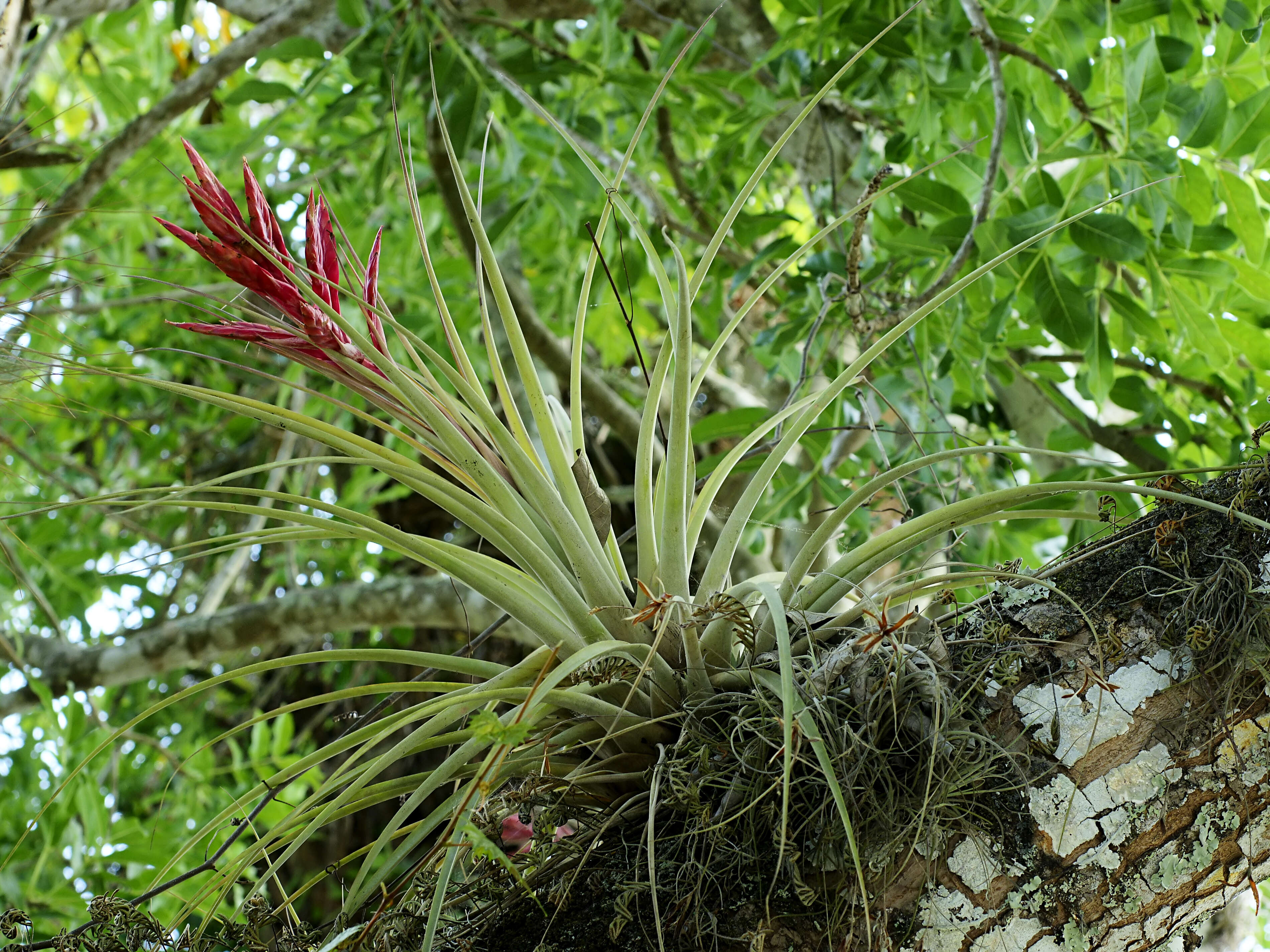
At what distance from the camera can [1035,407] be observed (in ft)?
5.90

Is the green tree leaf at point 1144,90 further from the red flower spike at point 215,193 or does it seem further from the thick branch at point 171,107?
the thick branch at point 171,107

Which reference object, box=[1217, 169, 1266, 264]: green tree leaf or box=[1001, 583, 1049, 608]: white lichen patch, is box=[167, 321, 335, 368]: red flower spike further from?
box=[1217, 169, 1266, 264]: green tree leaf

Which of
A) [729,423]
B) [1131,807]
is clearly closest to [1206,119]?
[729,423]

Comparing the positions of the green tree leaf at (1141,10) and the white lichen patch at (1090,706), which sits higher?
the green tree leaf at (1141,10)

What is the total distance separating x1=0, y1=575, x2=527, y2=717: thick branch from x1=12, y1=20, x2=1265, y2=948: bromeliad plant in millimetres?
1265

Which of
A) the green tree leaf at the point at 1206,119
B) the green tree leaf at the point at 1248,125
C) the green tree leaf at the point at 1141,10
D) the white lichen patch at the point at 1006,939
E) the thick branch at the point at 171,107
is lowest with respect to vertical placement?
the white lichen patch at the point at 1006,939

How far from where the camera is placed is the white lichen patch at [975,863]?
0.57m

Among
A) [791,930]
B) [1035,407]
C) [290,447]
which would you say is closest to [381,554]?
[290,447]

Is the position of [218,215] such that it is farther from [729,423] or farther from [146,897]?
[729,423]

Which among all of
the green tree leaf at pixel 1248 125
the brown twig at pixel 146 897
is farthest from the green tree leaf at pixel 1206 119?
the brown twig at pixel 146 897

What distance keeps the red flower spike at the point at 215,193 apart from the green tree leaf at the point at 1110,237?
0.94 metres

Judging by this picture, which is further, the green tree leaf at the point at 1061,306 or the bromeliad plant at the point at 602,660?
the green tree leaf at the point at 1061,306

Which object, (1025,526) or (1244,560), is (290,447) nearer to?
(1025,526)

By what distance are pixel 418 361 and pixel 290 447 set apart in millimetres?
2076
